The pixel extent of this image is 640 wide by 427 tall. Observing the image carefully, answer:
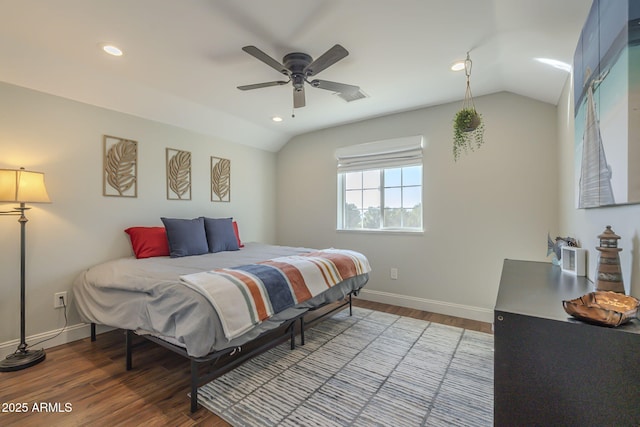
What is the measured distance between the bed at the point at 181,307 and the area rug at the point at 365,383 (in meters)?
0.19

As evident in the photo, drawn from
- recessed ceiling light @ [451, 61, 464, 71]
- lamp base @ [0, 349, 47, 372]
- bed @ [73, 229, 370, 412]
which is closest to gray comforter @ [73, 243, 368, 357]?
bed @ [73, 229, 370, 412]

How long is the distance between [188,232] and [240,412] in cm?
204

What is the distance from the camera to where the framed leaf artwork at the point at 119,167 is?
9.73 ft

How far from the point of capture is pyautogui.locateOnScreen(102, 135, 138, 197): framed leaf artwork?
2.97 meters

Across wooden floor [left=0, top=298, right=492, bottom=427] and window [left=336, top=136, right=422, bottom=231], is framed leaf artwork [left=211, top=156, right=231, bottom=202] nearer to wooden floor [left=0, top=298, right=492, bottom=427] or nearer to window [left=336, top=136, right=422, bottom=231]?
window [left=336, top=136, right=422, bottom=231]

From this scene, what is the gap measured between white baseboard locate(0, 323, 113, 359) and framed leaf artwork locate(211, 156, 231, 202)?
6.55ft

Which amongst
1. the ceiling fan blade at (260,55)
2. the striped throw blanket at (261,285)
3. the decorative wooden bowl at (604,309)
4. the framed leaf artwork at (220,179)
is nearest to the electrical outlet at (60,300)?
the striped throw blanket at (261,285)

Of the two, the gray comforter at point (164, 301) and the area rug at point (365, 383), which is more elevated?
the gray comforter at point (164, 301)

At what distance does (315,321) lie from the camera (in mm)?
2822

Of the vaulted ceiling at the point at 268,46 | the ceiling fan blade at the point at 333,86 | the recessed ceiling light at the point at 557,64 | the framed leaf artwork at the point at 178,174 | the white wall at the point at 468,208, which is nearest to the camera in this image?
the vaulted ceiling at the point at 268,46

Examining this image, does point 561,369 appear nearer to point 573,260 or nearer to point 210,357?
point 573,260

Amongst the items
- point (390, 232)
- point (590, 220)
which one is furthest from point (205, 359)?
point (390, 232)

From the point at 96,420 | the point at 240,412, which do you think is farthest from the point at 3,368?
the point at 240,412

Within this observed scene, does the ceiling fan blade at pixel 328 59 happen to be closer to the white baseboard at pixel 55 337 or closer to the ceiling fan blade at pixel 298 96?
the ceiling fan blade at pixel 298 96
